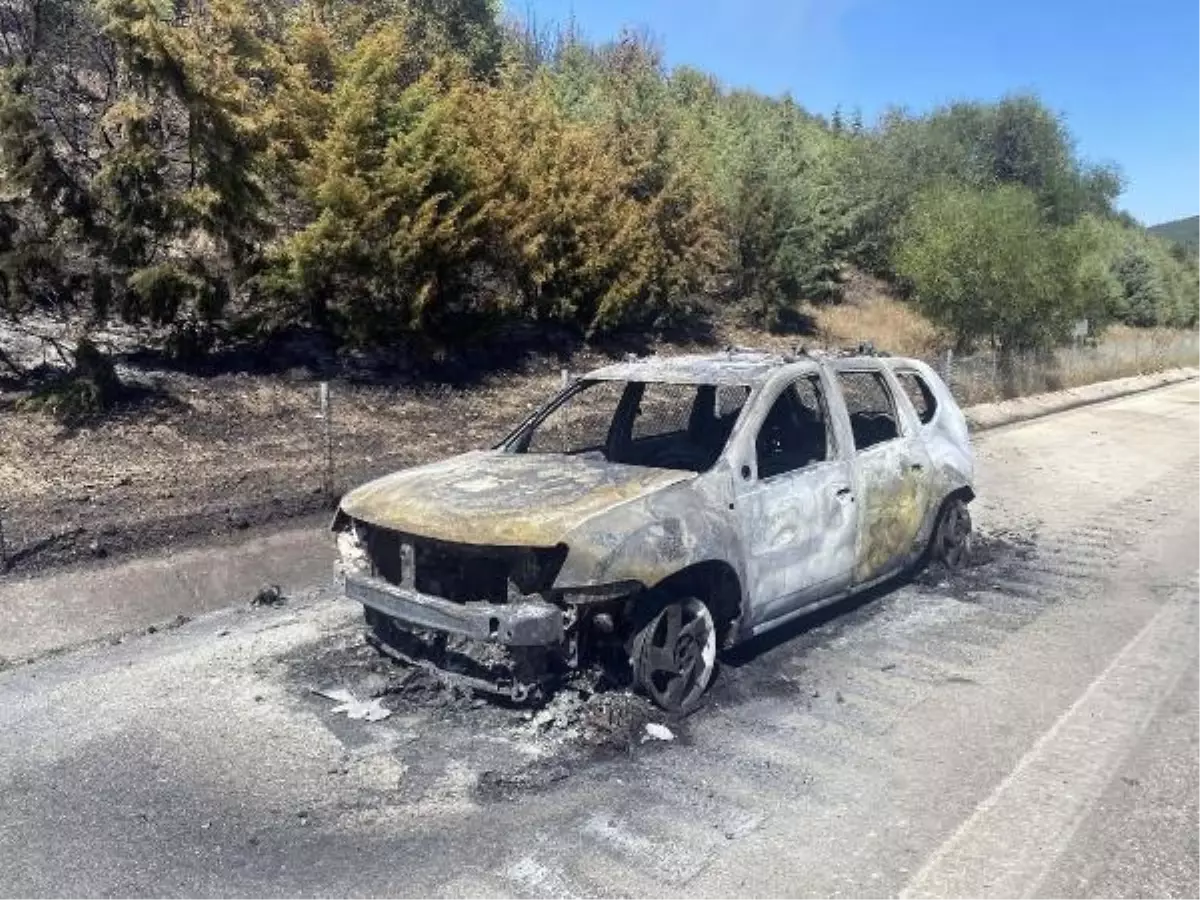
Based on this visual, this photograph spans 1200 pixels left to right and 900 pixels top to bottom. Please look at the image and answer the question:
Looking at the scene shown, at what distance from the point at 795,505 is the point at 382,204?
8.31 metres

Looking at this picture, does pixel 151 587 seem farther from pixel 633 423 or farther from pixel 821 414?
pixel 821 414

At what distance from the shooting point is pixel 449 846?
3.83 meters

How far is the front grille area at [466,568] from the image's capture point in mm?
4602

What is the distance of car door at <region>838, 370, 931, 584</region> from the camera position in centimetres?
620

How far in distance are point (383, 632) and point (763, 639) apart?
2215mm

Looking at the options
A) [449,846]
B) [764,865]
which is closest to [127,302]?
[449,846]

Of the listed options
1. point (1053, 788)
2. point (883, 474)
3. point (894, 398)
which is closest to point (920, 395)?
point (894, 398)

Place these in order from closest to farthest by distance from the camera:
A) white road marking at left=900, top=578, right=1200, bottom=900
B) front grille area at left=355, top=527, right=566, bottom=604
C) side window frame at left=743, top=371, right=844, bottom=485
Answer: white road marking at left=900, top=578, right=1200, bottom=900 → front grille area at left=355, top=527, right=566, bottom=604 → side window frame at left=743, top=371, right=844, bottom=485

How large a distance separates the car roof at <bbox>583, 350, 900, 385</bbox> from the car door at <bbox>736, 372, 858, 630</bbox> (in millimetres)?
150

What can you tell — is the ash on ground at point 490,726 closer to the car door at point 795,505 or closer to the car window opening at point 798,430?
the car door at point 795,505

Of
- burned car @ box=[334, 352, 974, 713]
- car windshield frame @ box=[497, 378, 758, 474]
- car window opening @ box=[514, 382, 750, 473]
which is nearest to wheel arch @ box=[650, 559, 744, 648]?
burned car @ box=[334, 352, 974, 713]

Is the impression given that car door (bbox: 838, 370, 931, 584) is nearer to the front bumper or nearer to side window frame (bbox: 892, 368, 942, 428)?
side window frame (bbox: 892, 368, 942, 428)

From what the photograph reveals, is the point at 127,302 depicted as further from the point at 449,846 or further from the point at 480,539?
the point at 449,846

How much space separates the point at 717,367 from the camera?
6059 mm
